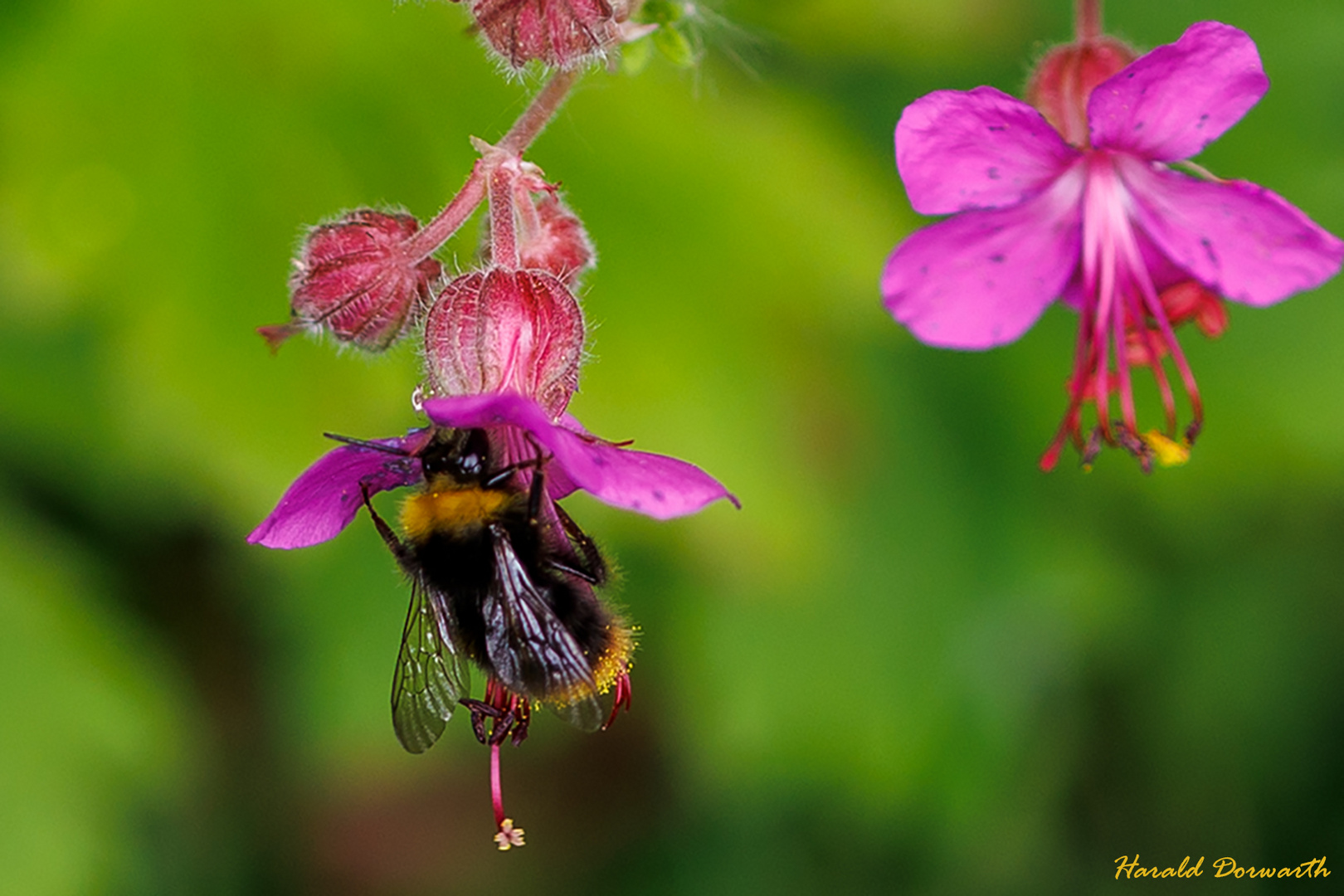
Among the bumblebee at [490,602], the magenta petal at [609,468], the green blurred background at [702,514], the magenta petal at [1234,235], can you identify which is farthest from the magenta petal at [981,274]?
the green blurred background at [702,514]

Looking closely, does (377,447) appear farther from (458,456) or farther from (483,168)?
(483,168)

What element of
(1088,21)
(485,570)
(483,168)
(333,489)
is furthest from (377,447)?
(1088,21)

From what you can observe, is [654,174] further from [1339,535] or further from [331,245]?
[1339,535]

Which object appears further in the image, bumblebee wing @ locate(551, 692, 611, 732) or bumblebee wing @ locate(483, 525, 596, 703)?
bumblebee wing @ locate(551, 692, 611, 732)

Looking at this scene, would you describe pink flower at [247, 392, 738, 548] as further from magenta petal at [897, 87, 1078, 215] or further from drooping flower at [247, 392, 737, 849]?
magenta petal at [897, 87, 1078, 215]

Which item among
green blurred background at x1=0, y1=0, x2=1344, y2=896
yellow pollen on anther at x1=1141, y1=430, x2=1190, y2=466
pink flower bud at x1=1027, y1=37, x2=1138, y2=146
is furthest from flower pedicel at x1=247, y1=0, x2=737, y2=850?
green blurred background at x1=0, y1=0, x2=1344, y2=896

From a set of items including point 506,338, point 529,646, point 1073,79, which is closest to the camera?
point 529,646
